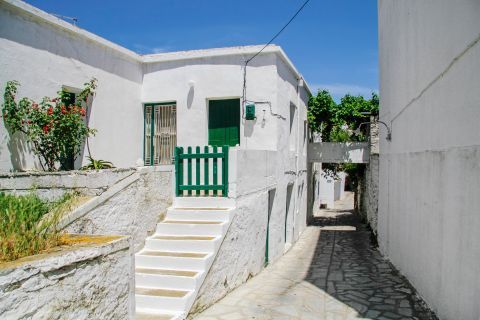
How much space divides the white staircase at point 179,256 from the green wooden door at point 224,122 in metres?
3.55

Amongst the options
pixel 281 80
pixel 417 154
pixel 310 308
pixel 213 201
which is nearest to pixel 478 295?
pixel 310 308

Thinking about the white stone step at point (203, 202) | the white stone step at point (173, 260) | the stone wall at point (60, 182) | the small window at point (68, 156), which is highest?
the small window at point (68, 156)

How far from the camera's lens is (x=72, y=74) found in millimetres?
8766

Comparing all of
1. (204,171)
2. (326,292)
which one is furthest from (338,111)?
(326,292)

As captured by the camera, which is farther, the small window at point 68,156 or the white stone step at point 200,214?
the small window at point 68,156

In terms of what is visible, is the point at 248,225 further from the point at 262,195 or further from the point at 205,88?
the point at 205,88

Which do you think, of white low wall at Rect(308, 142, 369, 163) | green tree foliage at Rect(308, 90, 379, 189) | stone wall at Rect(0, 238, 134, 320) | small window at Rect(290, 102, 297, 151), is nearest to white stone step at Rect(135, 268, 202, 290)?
stone wall at Rect(0, 238, 134, 320)

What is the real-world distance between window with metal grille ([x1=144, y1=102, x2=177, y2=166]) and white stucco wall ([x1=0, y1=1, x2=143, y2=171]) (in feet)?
0.90

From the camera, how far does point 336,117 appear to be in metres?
17.9

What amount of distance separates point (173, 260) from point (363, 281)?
431 cm

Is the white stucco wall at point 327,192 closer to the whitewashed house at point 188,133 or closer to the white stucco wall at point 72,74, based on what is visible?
the whitewashed house at point 188,133

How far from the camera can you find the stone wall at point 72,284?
8.82ft

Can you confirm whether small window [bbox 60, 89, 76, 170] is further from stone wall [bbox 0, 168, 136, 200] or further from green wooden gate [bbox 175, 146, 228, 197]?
green wooden gate [bbox 175, 146, 228, 197]

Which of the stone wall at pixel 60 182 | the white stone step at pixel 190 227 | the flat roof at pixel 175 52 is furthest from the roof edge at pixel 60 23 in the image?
the white stone step at pixel 190 227
